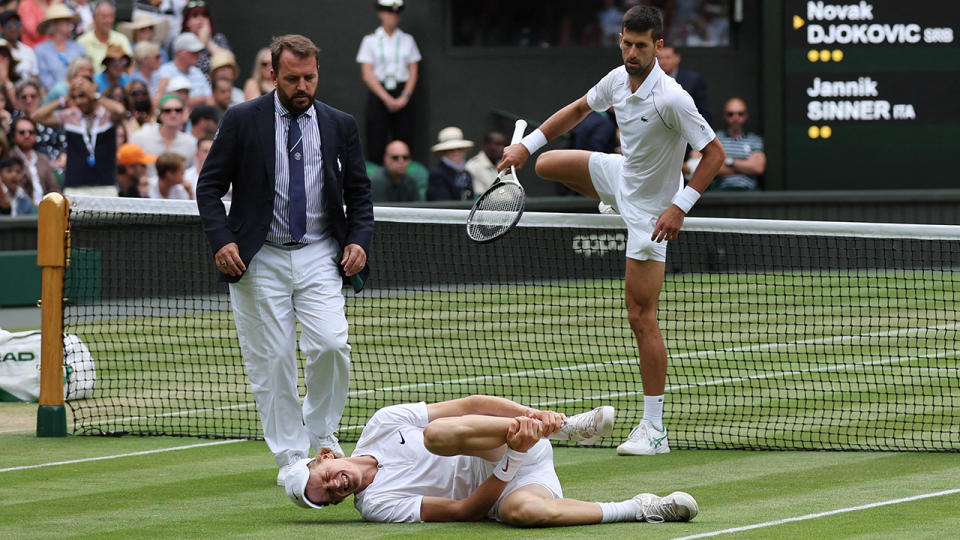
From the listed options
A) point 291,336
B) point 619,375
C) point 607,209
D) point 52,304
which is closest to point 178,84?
point 619,375

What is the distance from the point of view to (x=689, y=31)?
20.8m

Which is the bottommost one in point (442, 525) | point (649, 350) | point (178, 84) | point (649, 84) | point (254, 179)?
point (442, 525)

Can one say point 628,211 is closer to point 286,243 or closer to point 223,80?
point 286,243

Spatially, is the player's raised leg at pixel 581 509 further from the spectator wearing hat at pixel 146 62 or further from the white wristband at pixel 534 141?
the spectator wearing hat at pixel 146 62

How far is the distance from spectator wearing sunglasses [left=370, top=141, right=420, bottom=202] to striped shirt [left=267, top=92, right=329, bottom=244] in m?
10.7

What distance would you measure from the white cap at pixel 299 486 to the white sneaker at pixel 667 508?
1.46 m

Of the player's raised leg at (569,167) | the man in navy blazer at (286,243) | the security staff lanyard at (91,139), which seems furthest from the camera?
the security staff lanyard at (91,139)

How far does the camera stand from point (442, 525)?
7664mm

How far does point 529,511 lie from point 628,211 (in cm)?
292

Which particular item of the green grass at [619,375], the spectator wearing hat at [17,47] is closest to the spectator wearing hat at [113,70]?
the spectator wearing hat at [17,47]

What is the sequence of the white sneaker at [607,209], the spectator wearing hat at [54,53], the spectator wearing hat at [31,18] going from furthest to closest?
1. the spectator wearing hat at [31,18]
2. the spectator wearing hat at [54,53]
3. the white sneaker at [607,209]

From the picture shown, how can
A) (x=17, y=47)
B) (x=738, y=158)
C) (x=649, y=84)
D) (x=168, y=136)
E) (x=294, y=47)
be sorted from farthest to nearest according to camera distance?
(x=738, y=158) < (x=17, y=47) < (x=168, y=136) < (x=649, y=84) < (x=294, y=47)

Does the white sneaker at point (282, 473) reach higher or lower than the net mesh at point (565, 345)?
lower

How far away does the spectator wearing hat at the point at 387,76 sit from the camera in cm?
2031
